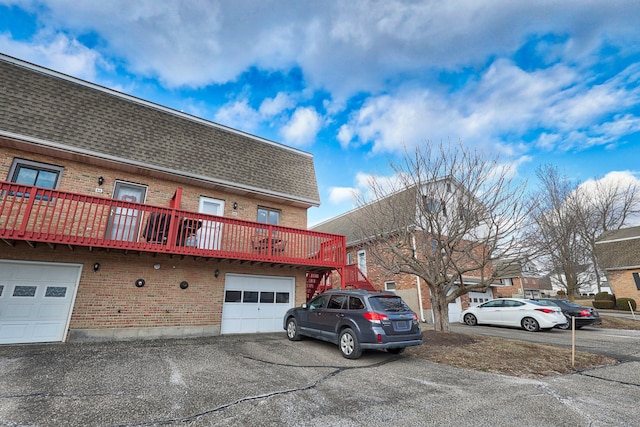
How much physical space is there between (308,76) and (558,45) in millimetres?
8977

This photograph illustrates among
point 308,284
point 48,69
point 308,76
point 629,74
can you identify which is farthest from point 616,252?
point 48,69

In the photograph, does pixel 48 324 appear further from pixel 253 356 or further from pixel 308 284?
pixel 308 284

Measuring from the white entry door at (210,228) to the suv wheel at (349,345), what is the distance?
15.5 ft

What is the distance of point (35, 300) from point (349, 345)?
28.2 ft

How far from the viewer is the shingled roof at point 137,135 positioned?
8.17 meters

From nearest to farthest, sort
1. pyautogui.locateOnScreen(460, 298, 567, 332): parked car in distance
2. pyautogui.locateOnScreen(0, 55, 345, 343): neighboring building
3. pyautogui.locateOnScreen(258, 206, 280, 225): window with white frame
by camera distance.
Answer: pyautogui.locateOnScreen(0, 55, 345, 343): neighboring building, pyautogui.locateOnScreen(258, 206, 280, 225): window with white frame, pyautogui.locateOnScreen(460, 298, 567, 332): parked car in distance

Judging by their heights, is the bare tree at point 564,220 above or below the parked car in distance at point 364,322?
above

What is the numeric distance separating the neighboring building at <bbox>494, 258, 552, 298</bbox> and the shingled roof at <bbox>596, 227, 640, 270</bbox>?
598 cm

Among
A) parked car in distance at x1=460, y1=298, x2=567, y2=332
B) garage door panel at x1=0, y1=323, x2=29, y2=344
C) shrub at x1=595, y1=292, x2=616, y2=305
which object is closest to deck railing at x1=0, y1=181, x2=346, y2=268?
garage door panel at x1=0, y1=323, x2=29, y2=344

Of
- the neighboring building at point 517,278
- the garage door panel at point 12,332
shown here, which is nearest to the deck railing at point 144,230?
the garage door panel at point 12,332

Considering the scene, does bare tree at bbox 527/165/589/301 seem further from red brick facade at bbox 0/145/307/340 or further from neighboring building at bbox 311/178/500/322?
red brick facade at bbox 0/145/307/340

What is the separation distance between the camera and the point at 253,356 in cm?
664

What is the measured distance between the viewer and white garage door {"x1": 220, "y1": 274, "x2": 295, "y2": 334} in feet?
32.8

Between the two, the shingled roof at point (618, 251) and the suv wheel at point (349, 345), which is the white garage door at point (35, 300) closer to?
the suv wheel at point (349, 345)
